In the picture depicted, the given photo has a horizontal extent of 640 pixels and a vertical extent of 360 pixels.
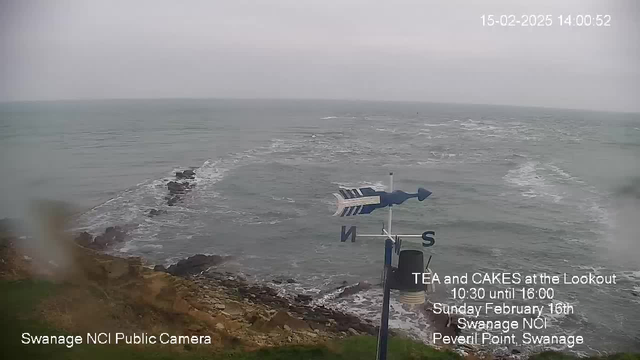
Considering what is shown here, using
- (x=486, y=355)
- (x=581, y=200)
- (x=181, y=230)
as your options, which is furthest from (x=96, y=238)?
(x=581, y=200)

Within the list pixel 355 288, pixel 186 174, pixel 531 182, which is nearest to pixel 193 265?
pixel 355 288

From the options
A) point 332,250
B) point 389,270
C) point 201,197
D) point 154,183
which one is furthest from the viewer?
point 154,183

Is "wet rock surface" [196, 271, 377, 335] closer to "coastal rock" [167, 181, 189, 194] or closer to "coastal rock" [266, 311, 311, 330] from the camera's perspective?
"coastal rock" [266, 311, 311, 330]

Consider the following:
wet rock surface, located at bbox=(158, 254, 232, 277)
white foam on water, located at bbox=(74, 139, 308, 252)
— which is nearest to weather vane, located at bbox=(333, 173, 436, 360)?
wet rock surface, located at bbox=(158, 254, 232, 277)

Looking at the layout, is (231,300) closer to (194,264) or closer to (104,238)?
(194,264)

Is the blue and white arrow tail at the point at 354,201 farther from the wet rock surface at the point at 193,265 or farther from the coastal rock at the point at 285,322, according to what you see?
the wet rock surface at the point at 193,265

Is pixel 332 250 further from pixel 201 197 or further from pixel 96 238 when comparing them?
pixel 96 238
